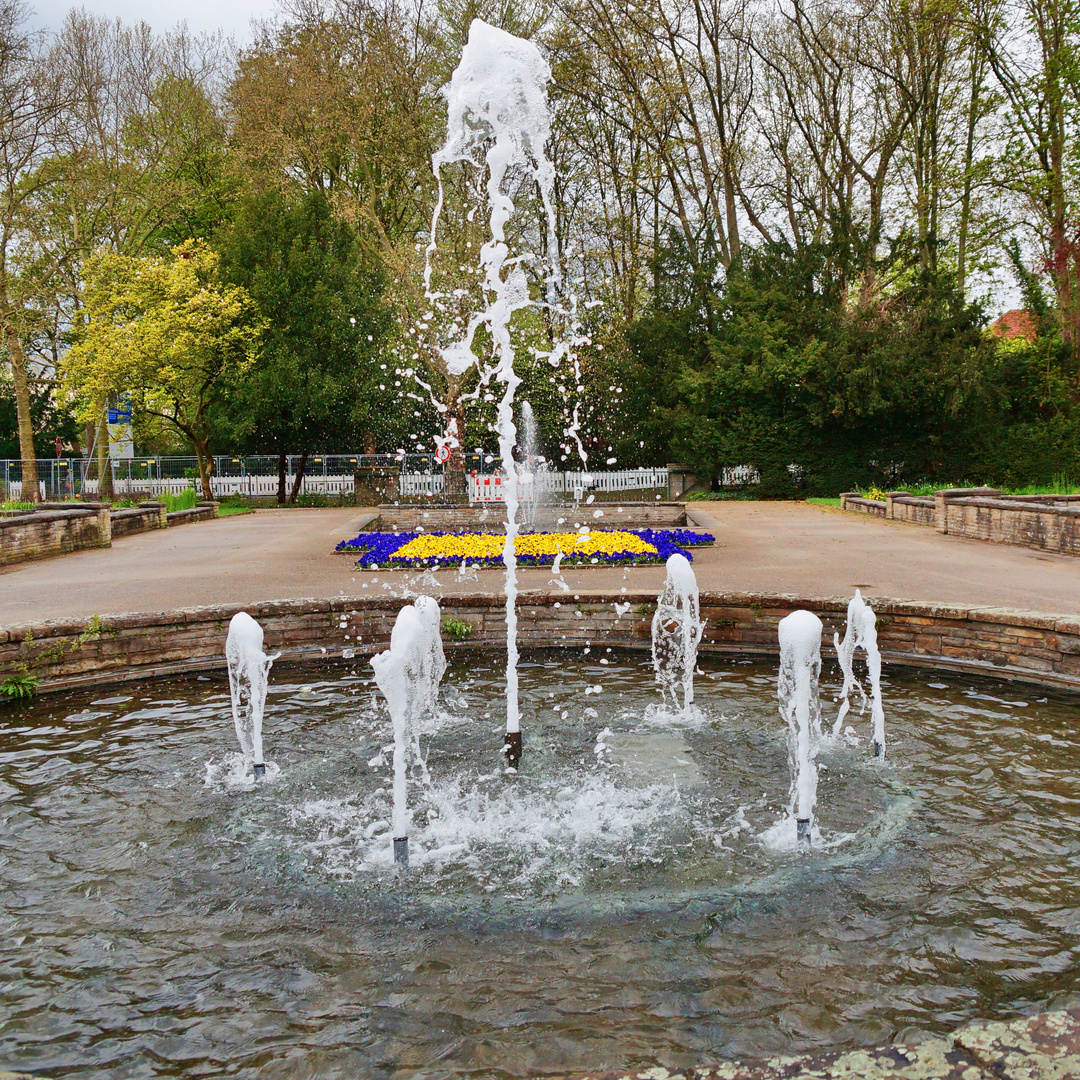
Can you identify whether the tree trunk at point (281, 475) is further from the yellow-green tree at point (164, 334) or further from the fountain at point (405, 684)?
the fountain at point (405, 684)

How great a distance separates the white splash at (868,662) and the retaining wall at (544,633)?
57 cm

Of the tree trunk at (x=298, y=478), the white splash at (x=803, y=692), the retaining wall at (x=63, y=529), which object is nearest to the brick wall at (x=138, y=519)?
the retaining wall at (x=63, y=529)

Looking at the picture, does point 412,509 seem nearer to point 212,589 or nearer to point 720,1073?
point 212,589

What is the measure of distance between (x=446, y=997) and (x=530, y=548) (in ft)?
31.3

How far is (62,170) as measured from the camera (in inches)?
908

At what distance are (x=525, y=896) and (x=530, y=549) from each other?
347 inches

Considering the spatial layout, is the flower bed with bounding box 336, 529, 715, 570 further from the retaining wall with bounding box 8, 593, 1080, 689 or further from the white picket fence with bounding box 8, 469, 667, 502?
the white picket fence with bounding box 8, 469, 667, 502

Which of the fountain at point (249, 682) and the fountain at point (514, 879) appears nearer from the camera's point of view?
the fountain at point (514, 879)

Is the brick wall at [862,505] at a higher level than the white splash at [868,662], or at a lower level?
higher

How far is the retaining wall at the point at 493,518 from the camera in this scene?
17672mm

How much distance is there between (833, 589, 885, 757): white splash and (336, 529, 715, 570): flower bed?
4.45 m

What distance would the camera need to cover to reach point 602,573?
10992mm

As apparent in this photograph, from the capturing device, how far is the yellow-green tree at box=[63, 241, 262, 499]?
23781mm

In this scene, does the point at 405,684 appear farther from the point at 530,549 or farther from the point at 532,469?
the point at 532,469
